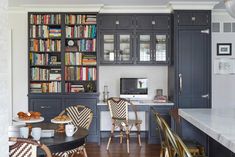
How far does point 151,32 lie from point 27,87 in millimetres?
2650

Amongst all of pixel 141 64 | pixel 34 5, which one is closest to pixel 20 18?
pixel 34 5

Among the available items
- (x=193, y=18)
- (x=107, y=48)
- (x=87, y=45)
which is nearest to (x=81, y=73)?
(x=87, y=45)

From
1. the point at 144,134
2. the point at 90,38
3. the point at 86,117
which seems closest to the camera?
the point at 86,117

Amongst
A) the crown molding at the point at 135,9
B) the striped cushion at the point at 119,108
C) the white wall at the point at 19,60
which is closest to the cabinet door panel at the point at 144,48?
the crown molding at the point at 135,9

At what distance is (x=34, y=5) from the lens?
6082 millimetres

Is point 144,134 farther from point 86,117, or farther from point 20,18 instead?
point 20,18

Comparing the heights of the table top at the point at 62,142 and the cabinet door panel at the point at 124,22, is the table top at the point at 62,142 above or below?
below

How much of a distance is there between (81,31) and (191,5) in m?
2.10

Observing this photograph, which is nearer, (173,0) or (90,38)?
(173,0)

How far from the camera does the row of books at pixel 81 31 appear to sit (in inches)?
245

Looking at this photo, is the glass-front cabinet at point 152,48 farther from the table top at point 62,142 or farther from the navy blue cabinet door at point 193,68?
the table top at point 62,142

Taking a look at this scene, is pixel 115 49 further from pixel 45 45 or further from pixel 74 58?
pixel 45 45

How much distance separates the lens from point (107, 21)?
20.8ft

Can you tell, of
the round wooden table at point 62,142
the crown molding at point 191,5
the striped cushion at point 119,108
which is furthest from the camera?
the crown molding at point 191,5
